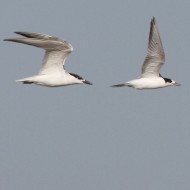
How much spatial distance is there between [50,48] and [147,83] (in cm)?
601

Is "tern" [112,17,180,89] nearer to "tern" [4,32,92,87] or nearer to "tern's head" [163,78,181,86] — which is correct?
"tern's head" [163,78,181,86]

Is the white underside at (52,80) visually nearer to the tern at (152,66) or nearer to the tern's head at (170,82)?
the tern at (152,66)

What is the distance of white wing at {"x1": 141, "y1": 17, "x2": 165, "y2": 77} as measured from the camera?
120 feet

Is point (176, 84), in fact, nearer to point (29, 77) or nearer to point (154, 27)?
point (154, 27)

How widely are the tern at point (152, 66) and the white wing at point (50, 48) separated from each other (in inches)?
159

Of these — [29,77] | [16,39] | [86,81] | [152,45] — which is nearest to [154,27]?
[152,45]

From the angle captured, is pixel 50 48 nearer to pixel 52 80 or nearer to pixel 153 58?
pixel 52 80

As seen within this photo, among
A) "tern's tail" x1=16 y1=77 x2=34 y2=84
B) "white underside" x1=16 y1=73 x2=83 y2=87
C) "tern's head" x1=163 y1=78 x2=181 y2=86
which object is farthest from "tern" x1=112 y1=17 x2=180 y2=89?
"tern's tail" x1=16 y1=77 x2=34 y2=84

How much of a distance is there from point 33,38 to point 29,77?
342cm

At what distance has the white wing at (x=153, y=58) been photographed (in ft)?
120

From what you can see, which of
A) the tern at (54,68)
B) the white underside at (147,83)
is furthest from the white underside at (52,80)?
the white underside at (147,83)

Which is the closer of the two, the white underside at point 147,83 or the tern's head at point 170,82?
the white underside at point 147,83

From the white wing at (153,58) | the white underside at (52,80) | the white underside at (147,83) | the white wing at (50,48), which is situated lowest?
the white underside at (52,80)

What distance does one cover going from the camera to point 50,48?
32.5 metres
